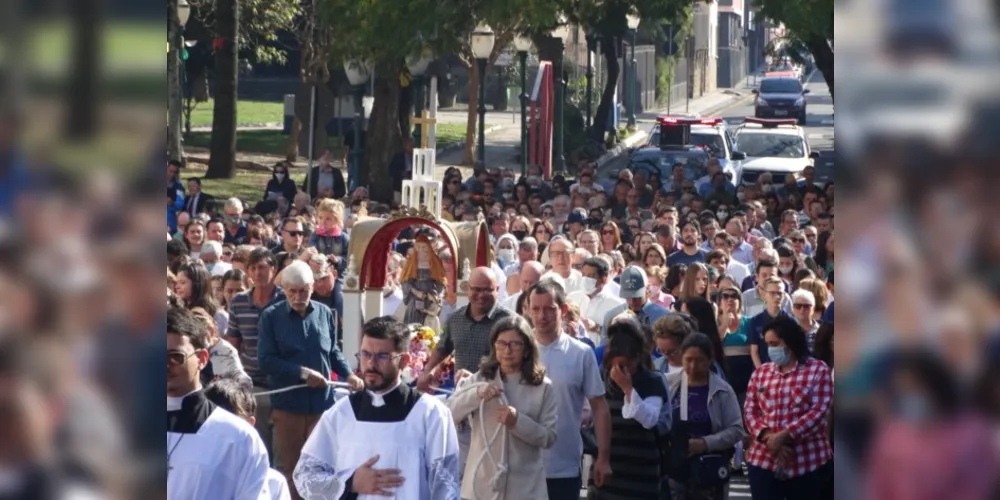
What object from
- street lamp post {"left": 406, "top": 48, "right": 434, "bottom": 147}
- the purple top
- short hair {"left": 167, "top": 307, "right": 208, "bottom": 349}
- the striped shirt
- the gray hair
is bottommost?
the purple top

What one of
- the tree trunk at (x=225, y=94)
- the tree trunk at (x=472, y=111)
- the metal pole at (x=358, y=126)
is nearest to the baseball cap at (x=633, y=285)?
the metal pole at (x=358, y=126)

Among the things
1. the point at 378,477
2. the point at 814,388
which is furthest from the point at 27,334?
the point at 814,388

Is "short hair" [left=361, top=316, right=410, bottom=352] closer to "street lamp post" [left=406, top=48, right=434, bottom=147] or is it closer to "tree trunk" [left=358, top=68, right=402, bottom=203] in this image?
"street lamp post" [left=406, top=48, right=434, bottom=147]

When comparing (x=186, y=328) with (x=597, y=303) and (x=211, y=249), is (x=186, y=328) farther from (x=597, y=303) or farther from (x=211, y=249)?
(x=211, y=249)

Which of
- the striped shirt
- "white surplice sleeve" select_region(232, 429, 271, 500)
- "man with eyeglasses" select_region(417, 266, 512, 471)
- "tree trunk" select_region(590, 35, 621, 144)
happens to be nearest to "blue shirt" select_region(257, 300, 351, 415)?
"man with eyeglasses" select_region(417, 266, 512, 471)

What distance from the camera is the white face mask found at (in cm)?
1609

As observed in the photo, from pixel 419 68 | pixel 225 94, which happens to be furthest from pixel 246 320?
pixel 225 94

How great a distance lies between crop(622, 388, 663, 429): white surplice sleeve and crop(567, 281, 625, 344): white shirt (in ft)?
11.3

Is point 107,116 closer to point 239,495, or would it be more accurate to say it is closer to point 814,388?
point 239,495

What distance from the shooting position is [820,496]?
7.89 metres

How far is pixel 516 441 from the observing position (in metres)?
7.61

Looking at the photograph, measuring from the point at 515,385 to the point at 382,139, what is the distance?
2324cm

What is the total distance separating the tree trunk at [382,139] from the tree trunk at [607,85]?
15485 millimetres

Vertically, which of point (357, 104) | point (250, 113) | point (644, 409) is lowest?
point (644, 409)
